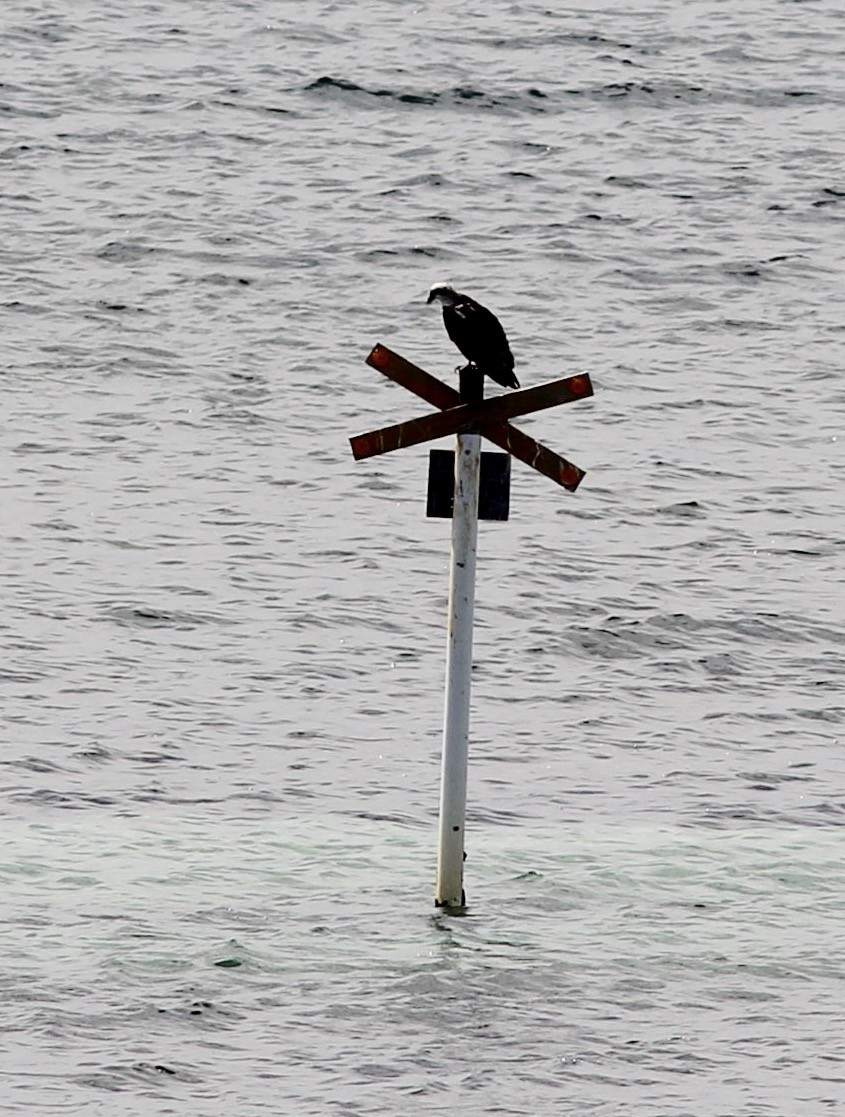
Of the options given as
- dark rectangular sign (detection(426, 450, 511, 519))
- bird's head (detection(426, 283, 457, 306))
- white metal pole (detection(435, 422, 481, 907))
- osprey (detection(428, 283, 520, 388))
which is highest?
bird's head (detection(426, 283, 457, 306))

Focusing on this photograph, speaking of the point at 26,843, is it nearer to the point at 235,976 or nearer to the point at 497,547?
the point at 235,976

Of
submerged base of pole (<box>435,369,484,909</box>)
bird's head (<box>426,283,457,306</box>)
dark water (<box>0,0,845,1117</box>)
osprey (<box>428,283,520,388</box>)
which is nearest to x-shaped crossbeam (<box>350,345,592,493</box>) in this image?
submerged base of pole (<box>435,369,484,909</box>)

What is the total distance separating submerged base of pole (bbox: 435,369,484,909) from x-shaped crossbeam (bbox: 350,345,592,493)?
0.07 meters

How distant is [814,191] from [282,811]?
16135mm

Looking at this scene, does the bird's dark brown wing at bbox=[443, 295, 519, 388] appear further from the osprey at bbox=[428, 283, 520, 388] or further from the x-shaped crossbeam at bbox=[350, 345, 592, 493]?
the x-shaped crossbeam at bbox=[350, 345, 592, 493]

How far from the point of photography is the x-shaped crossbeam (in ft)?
26.8

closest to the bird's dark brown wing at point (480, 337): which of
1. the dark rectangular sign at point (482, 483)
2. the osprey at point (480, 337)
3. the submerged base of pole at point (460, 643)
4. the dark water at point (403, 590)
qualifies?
the osprey at point (480, 337)

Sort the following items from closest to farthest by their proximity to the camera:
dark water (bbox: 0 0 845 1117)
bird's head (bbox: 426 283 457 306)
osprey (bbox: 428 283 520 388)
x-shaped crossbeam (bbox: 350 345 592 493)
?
dark water (bbox: 0 0 845 1117) → x-shaped crossbeam (bbox: 350 345 592 493) → osprey (bbox: 428 283 520 388) → bird's head (bbox: 426 283 457 306)

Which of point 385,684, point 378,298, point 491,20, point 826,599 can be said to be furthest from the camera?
point 491,20

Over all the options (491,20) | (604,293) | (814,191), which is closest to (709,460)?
(604,293)

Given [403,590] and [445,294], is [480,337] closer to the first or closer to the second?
[445,294]

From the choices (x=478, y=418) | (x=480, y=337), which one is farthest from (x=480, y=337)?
(x=478, y=418)

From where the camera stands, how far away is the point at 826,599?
1370 cm

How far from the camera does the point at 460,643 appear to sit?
8367 millimetres
